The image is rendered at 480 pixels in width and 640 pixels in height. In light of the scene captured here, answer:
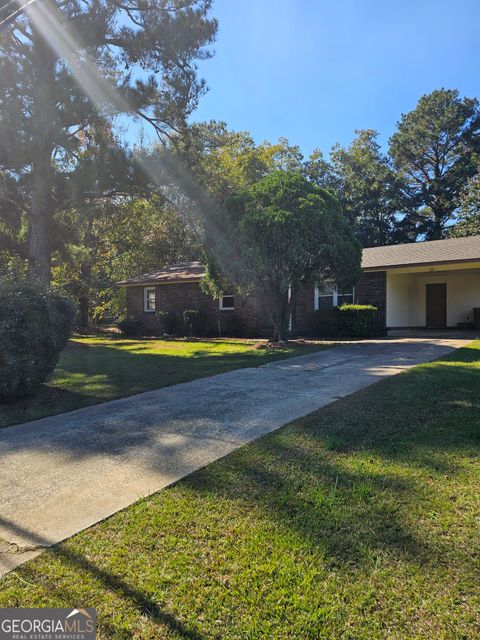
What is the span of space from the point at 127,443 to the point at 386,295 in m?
14.9

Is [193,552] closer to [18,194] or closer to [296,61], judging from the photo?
[296,61]

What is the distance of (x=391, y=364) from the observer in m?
8.95

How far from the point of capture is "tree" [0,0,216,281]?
13008 mm

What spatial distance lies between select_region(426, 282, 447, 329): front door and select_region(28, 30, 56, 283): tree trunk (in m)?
16.7

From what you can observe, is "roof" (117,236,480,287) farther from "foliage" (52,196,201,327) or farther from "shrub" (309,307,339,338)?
"shrub" (309,307,339,338)

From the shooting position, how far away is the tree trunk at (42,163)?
12719 mm

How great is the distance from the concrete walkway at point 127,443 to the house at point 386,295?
10019mm

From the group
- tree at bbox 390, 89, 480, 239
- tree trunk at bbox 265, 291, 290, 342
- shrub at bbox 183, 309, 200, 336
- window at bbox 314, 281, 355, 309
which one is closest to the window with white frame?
shrub at bbox 183, 309, 200, 336

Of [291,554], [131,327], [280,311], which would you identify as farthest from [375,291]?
[291,554]

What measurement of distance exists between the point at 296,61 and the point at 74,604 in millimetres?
11706

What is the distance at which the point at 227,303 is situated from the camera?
20078 mm

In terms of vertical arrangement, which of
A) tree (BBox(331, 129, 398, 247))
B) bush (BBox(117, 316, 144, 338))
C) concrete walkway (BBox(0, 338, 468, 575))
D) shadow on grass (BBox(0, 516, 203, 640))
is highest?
tree (BBox(331, 129, 398, 247))

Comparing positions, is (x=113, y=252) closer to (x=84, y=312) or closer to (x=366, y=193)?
(x=84, y=312)

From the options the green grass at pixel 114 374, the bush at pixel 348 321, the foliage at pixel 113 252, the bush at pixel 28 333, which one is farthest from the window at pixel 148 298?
the bush at pixel 28 333
